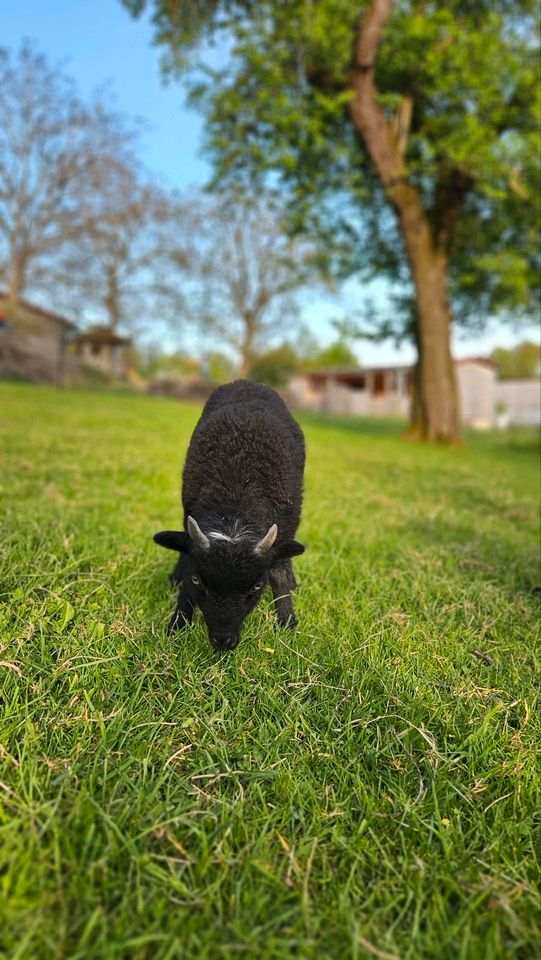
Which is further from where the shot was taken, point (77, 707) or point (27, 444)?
point (27, 444)

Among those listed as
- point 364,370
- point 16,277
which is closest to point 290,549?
point 16,277

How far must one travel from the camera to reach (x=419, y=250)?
15.5m

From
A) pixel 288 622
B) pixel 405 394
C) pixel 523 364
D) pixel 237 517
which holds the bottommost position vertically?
pixel 288 622

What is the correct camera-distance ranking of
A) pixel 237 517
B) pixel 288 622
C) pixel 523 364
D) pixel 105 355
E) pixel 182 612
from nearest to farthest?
pixel 237 517
pixel 182 612
pixel 288 622
pixel 105 355
pixel 523 364

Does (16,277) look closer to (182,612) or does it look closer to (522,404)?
(182,612)

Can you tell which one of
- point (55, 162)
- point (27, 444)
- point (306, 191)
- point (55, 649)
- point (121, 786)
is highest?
point (55, 162)

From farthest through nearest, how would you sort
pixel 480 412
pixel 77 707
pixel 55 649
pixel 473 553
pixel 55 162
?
pixel 480 412 → pixel 55 162 → pixel 473 553 → pixel 55 649 → pixel 77 707

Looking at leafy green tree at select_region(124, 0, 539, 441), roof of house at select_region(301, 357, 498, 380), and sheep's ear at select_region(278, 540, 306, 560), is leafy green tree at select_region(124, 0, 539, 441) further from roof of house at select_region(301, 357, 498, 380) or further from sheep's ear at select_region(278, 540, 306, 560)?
roof of house at select_region(301, 357, 498, 380)

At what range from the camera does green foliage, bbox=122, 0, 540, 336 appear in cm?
1330

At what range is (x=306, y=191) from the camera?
16031mm

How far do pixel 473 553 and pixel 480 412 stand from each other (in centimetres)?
4242

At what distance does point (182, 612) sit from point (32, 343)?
38.0 m

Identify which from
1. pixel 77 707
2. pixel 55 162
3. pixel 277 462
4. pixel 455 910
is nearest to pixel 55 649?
pixel 77 707

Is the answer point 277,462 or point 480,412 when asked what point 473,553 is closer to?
point 277,462
